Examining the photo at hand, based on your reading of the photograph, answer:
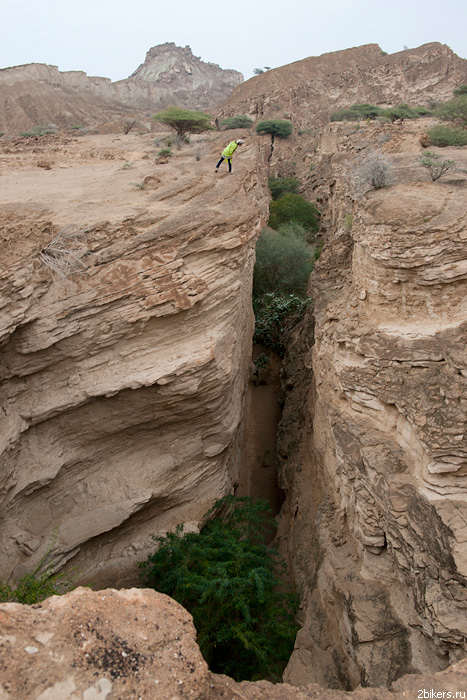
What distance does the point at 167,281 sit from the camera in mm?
6297

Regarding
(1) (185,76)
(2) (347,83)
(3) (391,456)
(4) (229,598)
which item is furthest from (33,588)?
(1) (185,76)

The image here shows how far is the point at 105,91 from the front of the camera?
4606 cm

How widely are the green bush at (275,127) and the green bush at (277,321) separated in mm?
21330

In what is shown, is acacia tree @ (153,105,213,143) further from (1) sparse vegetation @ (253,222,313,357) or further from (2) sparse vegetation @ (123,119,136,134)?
(1) sparse vegetation @ (253,222,313,357)

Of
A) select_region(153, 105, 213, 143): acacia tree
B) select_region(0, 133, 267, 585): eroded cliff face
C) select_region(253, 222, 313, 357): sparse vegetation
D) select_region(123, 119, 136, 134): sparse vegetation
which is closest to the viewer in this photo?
select_region(0, 133, 267, 585): eroded cliff face

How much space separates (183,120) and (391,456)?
20.9 metres

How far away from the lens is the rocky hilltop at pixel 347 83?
3197 centimetres

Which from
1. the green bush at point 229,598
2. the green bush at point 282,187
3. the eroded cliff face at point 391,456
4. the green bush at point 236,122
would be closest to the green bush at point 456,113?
the green bush at point 282,187

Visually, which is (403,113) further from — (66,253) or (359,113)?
(66,253)

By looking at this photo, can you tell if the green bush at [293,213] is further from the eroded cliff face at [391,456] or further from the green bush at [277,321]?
the eroded cliff face at [391,456]

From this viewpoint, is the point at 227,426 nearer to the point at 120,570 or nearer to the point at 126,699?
the point at 120,570

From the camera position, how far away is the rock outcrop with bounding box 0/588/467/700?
2.47 m

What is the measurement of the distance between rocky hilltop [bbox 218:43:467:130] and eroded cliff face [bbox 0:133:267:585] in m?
30.5

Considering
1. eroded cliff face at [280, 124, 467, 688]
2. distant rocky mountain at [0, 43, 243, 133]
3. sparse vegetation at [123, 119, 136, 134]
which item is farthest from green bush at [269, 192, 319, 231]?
distant rocky mountain at [0, 43, 243, 133]
